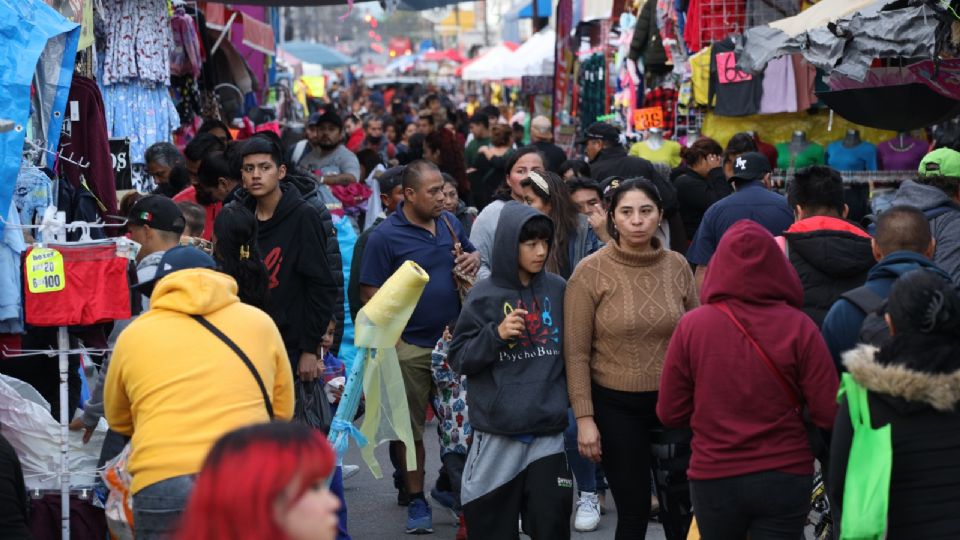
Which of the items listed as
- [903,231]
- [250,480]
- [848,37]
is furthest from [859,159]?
[250,480]

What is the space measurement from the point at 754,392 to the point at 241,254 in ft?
8.23

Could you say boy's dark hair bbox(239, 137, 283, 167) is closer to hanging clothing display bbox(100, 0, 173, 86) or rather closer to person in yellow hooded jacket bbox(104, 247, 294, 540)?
person in yellow hooded jacket bbox(104, 247, 294, 540)

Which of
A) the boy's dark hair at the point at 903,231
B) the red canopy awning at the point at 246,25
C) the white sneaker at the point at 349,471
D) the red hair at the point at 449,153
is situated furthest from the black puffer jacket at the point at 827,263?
the red canopy awning at the point at 246,25

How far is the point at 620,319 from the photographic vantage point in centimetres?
599

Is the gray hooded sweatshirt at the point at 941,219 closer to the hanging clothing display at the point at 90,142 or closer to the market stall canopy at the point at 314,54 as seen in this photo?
the hanging clothing display at the point at 90,142

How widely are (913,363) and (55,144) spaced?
5.04 m

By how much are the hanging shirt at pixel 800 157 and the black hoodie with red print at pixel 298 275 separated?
6.82 m

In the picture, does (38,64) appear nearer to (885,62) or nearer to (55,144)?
(55,144)

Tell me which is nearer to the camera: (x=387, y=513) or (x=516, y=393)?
(x=516, y=393)

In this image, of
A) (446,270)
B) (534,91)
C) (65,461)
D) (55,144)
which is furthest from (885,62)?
(534,91)

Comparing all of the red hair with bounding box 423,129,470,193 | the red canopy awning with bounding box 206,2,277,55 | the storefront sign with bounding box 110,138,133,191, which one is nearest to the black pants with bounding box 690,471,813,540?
the storefront sign with bounding box 110,138,133,191

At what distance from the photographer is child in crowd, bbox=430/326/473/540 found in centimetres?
746

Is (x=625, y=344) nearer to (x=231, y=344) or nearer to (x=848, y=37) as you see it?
(x=231, y=344)

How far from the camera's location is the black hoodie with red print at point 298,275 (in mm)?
7027
